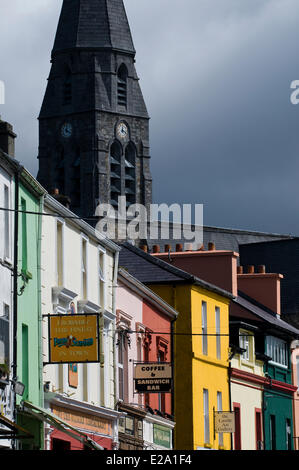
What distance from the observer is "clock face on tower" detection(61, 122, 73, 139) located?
155 m

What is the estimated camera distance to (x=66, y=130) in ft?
508

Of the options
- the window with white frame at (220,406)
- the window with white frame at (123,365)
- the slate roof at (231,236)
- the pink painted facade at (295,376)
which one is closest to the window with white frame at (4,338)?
the window with white frame at (123,365)

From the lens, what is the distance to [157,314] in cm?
5006

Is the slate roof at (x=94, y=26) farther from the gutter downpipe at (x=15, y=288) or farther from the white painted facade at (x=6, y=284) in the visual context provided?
the white painted facade at (x=6, y=284)

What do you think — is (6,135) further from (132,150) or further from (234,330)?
(132,150)

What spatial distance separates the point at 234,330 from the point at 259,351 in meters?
3.65

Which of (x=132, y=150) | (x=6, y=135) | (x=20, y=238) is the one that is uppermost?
(x=132, y=150)

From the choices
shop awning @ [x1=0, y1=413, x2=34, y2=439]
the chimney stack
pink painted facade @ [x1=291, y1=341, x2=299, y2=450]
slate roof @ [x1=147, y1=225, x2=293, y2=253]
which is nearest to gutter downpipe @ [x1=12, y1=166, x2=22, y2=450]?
shop awning @ [x1=0, y1=413, x2=34, y2=439]

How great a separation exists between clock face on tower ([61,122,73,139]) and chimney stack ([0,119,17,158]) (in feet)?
381

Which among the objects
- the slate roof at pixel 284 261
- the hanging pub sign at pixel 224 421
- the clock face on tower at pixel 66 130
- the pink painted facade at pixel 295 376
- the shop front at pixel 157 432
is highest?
the clock face on tower at pixel 66 130

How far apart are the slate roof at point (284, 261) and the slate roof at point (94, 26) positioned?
231 ft

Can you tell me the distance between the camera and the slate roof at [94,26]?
155125 mm
